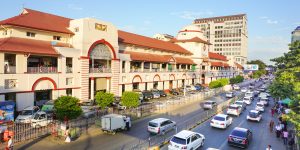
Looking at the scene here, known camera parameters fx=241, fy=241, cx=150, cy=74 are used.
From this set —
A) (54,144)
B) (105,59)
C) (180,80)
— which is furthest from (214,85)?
(54,144)

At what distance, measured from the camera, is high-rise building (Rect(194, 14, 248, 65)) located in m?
168

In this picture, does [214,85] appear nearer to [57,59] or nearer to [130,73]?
[130,73]

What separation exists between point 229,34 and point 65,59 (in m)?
155

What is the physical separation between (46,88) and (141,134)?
1732 cm

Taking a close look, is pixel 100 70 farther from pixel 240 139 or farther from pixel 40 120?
pixel 240 139

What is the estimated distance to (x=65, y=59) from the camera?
3750 centimetres

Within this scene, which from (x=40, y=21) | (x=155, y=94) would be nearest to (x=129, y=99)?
(x=155, y=94)

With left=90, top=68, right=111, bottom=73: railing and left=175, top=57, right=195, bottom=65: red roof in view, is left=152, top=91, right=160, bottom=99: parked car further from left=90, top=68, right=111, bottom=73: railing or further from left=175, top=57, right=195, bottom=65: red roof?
left=175, top=57, right=195, bottom=65: red roof

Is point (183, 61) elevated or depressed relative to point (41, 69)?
elevated

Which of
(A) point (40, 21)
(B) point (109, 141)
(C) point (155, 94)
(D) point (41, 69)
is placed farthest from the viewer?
(C) point (155, 94)

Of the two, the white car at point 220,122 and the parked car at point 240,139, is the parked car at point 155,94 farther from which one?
the parked car at point 240,139

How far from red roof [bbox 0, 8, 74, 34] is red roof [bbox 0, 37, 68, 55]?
7.07 feet

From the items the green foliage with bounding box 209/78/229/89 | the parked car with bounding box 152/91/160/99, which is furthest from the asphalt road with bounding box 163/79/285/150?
the green foliage with bounding box 209/78/229/89

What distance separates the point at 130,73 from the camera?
51531 mm
